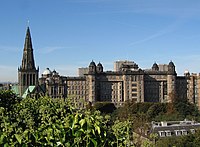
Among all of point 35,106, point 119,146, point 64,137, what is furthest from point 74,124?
point 35,106

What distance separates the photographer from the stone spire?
4008 inches

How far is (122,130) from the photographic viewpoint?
11594 mm

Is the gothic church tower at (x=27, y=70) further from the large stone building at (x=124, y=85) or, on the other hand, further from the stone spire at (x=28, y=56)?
the large stone building at (x=124, y=85)

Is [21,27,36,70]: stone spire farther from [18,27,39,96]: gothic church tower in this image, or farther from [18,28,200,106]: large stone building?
[18,28,200,106]: large stone building

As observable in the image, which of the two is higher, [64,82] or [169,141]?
[64,82]

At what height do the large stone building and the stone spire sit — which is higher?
the stone spire

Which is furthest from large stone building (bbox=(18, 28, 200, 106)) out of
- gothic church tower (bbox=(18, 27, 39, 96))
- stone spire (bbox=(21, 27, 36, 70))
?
stone spire (bbox=(21, 27, 36, 70))

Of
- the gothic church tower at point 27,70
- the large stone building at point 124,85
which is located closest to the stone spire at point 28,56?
the gothic church tower at point 27,70

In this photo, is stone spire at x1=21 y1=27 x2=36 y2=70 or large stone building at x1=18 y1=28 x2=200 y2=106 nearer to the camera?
stone spire at x1=21 y1=27 x2=36 y2=70

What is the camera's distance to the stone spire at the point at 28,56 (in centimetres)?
10181

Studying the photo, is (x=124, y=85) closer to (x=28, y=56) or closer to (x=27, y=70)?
(x=27, y=70)

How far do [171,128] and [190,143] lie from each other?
862cm

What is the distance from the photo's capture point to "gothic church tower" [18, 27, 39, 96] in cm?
10188

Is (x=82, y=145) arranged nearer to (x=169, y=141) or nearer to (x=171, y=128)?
(x=169, y=141)
